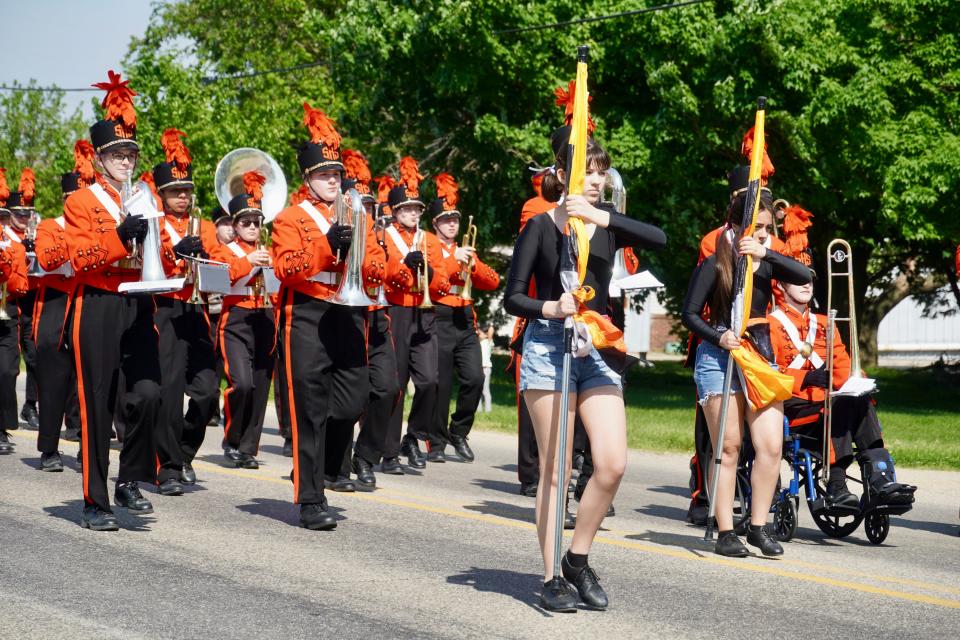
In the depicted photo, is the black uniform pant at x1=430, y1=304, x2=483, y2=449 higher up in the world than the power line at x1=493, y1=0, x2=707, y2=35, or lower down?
lower down

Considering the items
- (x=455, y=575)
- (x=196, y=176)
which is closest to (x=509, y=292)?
(x=455, y=575)

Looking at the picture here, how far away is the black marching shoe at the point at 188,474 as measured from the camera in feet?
34.1

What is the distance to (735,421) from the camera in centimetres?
799

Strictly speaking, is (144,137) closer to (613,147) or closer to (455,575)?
(613,147)

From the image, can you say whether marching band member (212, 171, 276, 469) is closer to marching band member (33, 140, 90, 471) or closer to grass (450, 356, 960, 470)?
marching band member (33, 140, 90, 471)

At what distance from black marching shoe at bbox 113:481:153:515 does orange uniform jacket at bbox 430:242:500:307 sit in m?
4.16

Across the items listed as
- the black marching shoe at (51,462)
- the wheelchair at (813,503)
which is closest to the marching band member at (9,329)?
the black marching shoe at (51,462)

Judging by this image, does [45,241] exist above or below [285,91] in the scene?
below

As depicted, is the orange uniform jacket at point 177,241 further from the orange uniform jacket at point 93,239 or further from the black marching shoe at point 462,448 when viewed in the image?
the black marching shoe at point 462,448

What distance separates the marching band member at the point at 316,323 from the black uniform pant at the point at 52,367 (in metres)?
1.39

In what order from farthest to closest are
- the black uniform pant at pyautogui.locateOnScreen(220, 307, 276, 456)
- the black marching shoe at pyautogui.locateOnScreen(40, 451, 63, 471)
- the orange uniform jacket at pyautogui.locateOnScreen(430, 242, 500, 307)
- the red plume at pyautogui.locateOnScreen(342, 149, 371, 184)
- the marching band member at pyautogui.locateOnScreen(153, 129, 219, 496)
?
1. the orange uniform jacket at pyautogui.locateOnScreen(430, 242, 500, 307)
2. the black uniform pant at pyautogui.locateOnScreen(220, 307, 276, 456)
3. the black marching shoe at pyautogui.locateOnScreen(40, 451, 63, 471)
4. the red plume at pyautogui.locateOnScreen(342, 149, 371, 184)
5. the marching band member at pyautogui.locateOnScreen(153, 129, 219, 496)

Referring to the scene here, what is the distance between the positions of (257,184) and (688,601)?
690 cm

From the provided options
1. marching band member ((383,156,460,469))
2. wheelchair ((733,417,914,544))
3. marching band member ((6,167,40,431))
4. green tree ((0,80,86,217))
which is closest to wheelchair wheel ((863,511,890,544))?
wheelchair ((733,417,914,544))

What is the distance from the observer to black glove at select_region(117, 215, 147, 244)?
313 inches
